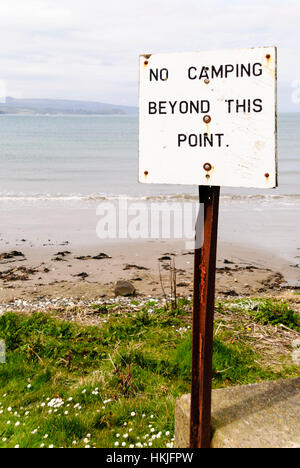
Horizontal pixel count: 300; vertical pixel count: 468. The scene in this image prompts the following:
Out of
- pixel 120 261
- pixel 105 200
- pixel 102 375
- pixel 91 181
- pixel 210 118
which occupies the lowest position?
pixel 102 375

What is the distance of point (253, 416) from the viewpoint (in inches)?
118

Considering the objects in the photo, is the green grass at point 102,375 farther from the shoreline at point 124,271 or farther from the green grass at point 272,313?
the shoreline at point 124,271

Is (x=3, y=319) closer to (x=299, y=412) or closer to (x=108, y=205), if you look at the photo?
(x=299, y=412)

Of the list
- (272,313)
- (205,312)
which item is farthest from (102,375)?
(272,313)

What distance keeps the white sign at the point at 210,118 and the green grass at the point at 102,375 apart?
1.92 m

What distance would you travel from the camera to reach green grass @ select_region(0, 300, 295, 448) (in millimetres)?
3537

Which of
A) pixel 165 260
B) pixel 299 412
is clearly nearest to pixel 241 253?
pixel 165 260

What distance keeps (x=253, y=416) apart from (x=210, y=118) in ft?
5.89

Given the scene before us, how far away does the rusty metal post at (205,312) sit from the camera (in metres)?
2.70

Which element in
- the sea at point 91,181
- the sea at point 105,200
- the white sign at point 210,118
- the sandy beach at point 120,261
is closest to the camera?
the white sign at point 210,118

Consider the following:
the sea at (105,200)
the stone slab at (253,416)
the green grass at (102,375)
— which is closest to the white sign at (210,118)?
the stone slab at (253,416)

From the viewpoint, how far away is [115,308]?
6.14 metres

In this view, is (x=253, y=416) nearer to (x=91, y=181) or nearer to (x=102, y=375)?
(x=102, y=375)
